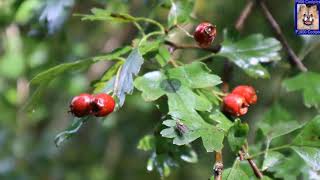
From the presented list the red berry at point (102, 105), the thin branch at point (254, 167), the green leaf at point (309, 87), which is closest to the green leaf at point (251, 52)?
the green leaf at point (309, 87)

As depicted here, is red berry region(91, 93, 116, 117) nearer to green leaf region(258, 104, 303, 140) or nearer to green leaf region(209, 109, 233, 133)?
green leaf region(209, 109, 233, 133)

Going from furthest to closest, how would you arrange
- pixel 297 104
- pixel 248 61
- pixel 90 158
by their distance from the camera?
pixel 90 158 < pixel 297 104 < pixel 248 61

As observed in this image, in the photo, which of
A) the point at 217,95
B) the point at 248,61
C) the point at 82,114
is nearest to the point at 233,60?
the point at 248,61

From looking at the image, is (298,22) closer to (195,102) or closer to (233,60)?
(233,60)

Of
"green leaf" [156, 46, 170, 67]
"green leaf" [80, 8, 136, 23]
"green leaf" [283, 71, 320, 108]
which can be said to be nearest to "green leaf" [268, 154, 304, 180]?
"green leaf" [283, 71, 320, 108]

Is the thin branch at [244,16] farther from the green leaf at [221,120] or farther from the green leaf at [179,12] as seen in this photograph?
the green leaf at [221,120]
